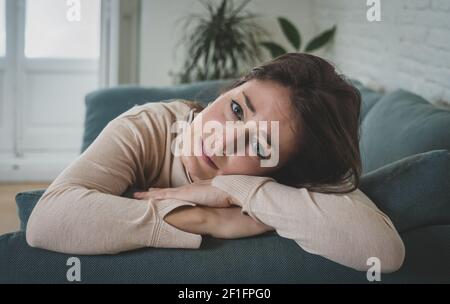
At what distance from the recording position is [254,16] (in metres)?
3.96

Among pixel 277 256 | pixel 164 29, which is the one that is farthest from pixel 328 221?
pixel 164 29

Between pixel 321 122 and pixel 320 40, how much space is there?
2522 mm

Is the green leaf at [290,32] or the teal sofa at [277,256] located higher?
the green leaf at [290,32]

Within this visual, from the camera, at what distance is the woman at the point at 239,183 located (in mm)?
1200

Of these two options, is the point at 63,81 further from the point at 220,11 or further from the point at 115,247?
the point at 115,247

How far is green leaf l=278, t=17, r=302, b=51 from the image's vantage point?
12.9ft

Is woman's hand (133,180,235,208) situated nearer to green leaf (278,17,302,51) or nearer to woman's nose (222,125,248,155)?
woman's nose (222,125,248,155)

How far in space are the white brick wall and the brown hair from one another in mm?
1137

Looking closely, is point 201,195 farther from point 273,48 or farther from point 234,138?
point 273,48

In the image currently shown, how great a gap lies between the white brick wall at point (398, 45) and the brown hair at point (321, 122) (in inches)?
44.8

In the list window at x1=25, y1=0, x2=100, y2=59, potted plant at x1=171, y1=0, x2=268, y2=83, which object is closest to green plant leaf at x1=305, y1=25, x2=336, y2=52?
potted plant at x1=171, y1=0, x2=268, y2=83

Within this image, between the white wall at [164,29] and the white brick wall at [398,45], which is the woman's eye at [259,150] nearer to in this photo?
the white brick wall at [398,45]

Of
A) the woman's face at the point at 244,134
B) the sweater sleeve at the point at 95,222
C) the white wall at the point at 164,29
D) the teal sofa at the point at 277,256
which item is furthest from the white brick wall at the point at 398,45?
the sweater sleeve at the point at 95,222

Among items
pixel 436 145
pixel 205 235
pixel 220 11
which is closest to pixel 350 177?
pixel 205 235
